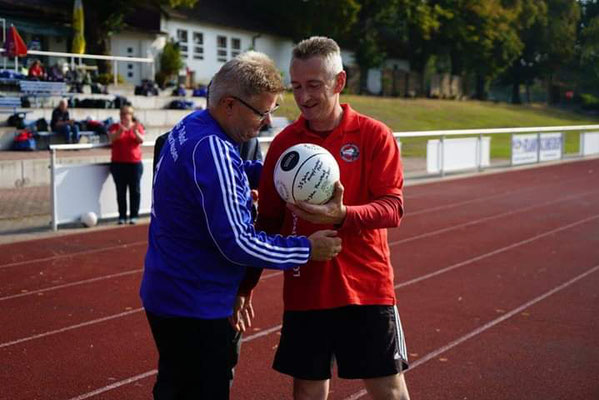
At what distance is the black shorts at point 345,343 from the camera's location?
366 cm

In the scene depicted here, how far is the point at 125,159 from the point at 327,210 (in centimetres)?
951

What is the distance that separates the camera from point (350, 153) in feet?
12.0

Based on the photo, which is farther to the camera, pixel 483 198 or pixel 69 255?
pixel 483 198

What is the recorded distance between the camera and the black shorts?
3662 mm

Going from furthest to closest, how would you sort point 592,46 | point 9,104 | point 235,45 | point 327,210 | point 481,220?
point 235,45, point 592,46, point 9,104, point 481,220, point 327,210

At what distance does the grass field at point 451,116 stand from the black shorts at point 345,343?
2524 cm

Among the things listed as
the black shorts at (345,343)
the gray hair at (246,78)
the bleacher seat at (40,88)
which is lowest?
the black shorts at (345,343)

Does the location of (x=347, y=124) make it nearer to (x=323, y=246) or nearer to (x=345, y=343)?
(x=323, y=246)

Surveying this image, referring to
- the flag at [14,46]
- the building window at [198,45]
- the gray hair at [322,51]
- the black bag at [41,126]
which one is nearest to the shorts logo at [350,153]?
the gray hair at [322,51]

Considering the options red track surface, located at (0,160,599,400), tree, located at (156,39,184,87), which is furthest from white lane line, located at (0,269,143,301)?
tree, located at (156,39,184,87)

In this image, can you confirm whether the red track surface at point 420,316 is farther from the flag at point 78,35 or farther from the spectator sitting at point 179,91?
the flag at point 78,35

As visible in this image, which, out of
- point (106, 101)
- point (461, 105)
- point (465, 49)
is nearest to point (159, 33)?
point (106, 101)

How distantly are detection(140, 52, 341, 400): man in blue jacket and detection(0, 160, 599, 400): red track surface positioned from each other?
2.18 meters

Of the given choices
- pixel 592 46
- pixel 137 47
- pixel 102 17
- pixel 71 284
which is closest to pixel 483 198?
pixel 592 46
